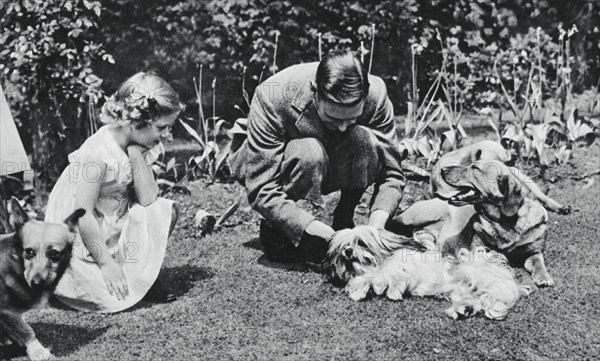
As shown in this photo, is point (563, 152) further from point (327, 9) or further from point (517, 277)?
point (327, 9)

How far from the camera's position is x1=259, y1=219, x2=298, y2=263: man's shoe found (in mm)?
5090

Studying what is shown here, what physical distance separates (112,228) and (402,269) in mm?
1672

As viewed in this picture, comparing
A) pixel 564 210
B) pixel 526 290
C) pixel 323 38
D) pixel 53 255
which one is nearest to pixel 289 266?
pixel 526 290

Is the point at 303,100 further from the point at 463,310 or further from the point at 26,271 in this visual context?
the point at 26,271

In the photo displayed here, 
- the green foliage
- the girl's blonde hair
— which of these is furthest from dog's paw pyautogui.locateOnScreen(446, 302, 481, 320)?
the green foliage

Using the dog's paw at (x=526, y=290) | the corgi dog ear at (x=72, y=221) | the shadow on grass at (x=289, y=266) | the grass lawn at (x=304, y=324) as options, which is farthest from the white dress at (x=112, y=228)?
the dog's paw at (x=526, y=290)

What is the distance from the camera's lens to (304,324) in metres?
4.08

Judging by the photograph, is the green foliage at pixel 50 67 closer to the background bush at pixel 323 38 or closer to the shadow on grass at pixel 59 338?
the background bush at pixel 323 38

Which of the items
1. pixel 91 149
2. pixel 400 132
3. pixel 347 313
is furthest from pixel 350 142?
pixel 400 132

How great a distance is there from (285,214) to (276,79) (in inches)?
34.9

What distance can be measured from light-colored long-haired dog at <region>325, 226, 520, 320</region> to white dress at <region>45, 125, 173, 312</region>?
3.39 ft

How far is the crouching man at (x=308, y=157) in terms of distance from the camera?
4.75 m

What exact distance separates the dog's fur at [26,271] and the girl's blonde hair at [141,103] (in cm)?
97

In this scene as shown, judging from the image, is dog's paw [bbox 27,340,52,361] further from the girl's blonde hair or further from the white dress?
the girl's blonde hair
